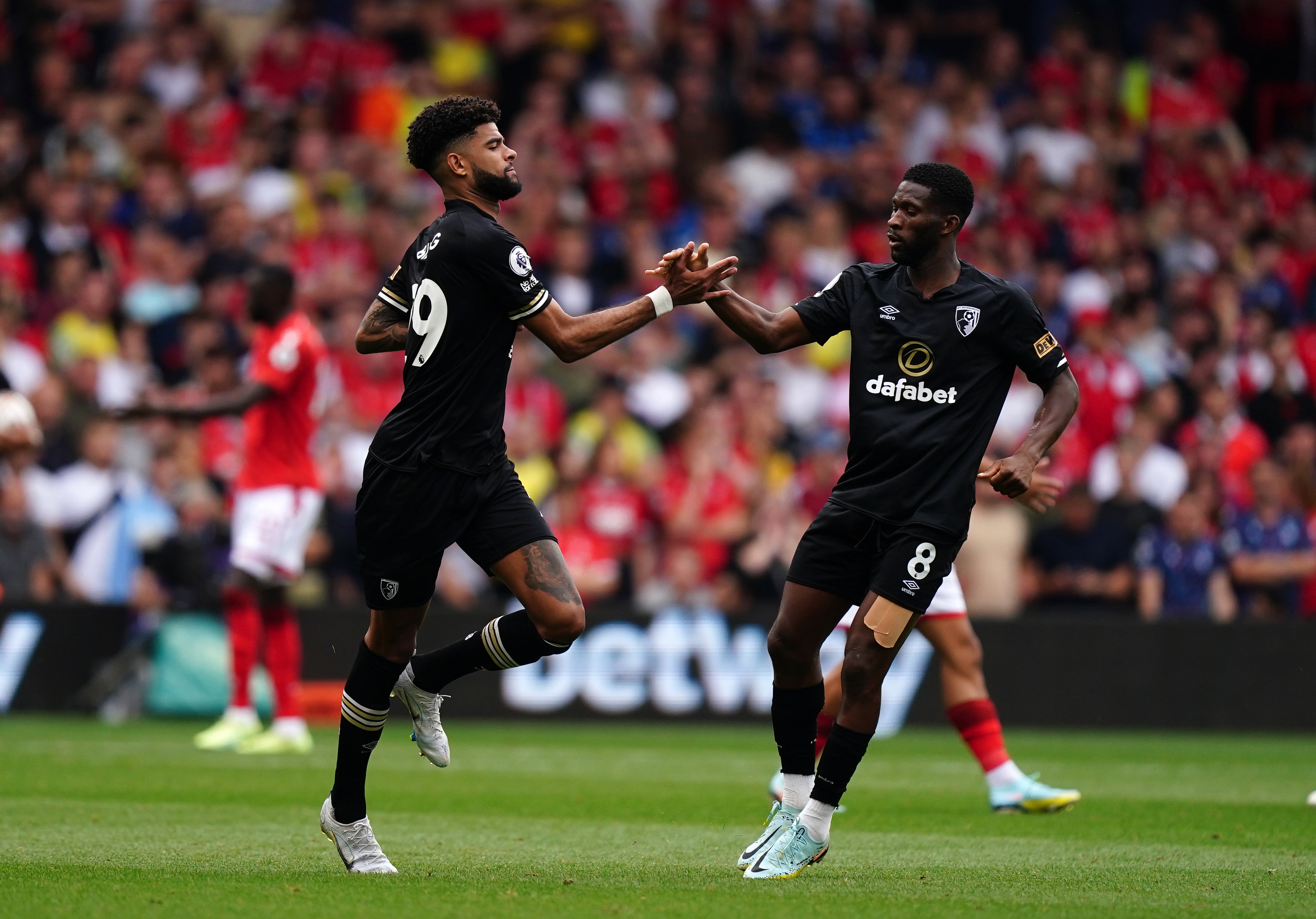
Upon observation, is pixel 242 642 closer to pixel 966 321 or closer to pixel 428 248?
pixel 428 248

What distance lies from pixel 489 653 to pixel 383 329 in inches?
51.7

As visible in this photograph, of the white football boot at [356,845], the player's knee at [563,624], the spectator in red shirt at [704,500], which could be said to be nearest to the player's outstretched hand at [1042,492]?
the player's knee at [563,624]

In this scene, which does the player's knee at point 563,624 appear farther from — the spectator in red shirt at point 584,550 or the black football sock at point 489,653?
the spectator in red shirt at point 584,550

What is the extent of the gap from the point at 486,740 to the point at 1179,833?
6.07 m

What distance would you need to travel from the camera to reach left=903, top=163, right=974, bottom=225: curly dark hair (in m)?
6.89

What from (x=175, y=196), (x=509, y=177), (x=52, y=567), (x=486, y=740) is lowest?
(x=486, y=740)

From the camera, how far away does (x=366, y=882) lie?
20.3 feet

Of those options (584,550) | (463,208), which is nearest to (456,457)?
(463,208)

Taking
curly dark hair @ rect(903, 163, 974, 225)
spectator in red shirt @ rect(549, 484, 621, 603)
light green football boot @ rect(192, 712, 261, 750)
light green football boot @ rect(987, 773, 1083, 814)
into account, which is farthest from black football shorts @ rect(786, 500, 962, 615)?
spectator in red shirt @ rect(549, 484, 621, 603)

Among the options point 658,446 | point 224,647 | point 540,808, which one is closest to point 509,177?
point 540,808

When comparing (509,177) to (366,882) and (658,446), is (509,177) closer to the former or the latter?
→ (366,882)

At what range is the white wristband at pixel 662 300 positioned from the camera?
6.66 meters

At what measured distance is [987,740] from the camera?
8992 mm

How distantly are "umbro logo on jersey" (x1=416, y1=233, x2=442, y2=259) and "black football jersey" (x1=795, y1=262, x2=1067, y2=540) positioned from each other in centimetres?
148
